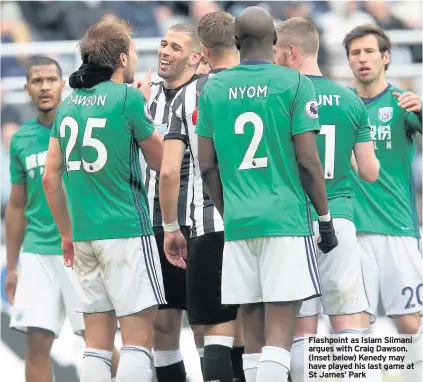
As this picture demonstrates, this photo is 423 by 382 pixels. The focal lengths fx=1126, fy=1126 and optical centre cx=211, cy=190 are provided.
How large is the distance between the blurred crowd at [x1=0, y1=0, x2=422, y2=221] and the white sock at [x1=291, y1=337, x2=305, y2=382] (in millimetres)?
Result: 6363

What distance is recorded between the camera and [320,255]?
663 centimetres

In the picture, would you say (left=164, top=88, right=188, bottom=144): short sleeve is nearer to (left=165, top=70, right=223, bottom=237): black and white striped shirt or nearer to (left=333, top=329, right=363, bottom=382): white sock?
(left=165, top=70, right=223, bottom=237): black and white striped shirt

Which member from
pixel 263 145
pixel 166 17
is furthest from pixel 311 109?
pixel 166 17

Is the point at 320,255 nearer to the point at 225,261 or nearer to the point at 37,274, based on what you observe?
the point at 225,261

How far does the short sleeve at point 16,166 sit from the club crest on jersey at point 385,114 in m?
2.55

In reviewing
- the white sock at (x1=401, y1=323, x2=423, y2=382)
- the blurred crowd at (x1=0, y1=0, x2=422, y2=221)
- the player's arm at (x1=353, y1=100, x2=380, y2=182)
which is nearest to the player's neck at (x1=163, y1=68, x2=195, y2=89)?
the player's arm at (x1=353, y1=100, x2=380, y2=182)

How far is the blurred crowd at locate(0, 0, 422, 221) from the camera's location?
42.7ft

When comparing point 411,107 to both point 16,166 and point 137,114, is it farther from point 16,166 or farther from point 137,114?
point 16,166

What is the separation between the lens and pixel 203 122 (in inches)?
230

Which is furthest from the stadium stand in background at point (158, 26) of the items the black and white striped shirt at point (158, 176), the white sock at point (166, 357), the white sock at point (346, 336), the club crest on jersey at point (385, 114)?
the white sock at point (346, 336)

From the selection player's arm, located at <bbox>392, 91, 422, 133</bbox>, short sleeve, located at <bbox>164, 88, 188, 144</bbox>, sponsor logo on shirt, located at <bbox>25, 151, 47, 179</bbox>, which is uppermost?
player's arm, located at <bbox>392, 91, 422, 133</bbox>

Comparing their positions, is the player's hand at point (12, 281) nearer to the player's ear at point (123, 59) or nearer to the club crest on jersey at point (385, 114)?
the player's ear at point (123, 59)

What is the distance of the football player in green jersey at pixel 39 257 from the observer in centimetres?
782

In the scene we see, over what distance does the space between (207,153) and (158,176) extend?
53.9 inches
